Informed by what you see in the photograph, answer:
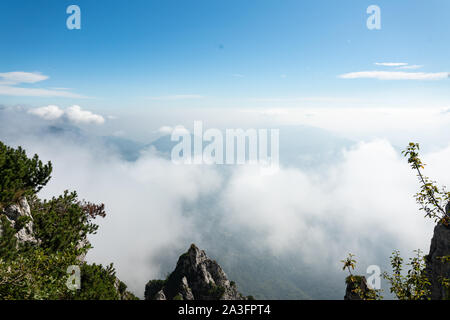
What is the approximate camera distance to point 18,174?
22.7 m

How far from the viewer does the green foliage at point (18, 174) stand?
20.8 meters

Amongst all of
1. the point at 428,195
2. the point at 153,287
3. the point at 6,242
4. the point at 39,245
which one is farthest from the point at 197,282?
the point at 428,195

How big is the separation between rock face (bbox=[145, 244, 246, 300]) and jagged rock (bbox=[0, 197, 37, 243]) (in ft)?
187

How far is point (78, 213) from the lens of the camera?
2889cm

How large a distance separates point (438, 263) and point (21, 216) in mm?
36716

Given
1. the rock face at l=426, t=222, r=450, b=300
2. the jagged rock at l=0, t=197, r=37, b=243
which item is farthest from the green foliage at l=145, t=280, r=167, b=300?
the rock face at l=426, t=222, r=450, b=300

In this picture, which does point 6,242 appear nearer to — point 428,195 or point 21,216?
point 21,216

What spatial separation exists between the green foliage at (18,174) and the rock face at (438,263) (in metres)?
34.7

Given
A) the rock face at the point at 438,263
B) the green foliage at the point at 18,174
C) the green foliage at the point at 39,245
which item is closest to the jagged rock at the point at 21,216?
the green foliage at the point at 39,245

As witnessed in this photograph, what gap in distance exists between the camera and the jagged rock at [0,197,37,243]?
21812 millimetres

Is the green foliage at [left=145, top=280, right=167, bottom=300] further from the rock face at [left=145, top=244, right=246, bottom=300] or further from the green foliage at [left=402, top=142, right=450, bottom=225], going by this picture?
the green foliage at [left=402, top=142, right=450, bottom=225]

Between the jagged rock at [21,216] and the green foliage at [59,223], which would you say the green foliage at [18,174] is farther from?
the green foliage at [59,223]
